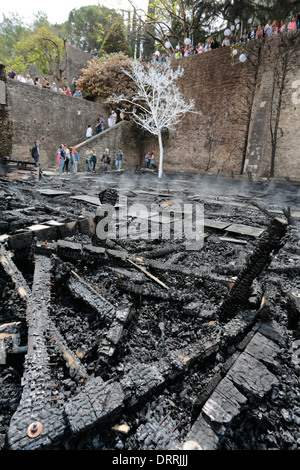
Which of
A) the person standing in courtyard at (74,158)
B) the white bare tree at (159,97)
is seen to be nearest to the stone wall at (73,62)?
the white bare tree at (159,97)

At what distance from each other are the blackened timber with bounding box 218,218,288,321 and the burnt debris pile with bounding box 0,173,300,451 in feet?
0.04

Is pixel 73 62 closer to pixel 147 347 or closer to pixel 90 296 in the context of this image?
pixel 90 296

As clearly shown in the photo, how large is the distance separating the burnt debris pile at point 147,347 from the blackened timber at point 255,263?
11 mm

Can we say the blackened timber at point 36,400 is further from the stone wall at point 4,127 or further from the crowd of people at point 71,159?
the stone wall at point 4,127

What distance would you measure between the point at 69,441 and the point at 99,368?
60 cm

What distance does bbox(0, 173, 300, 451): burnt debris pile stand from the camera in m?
1.60

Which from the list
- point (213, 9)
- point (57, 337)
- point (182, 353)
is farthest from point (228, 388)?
point (213, 9)

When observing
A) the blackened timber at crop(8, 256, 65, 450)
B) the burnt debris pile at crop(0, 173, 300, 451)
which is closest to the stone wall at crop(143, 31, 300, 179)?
the burnt debris pile at crop(0, 173, 300, 451)

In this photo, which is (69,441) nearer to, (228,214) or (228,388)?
(228,388)

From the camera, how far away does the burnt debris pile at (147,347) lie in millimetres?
1604

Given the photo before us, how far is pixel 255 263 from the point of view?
2.54m

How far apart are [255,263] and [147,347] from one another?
1.42 metres

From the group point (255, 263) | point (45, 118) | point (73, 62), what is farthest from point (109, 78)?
point (255, 263)

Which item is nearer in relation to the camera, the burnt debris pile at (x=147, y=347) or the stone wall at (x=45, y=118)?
the burnt debris pile at (x=147, y=347)
